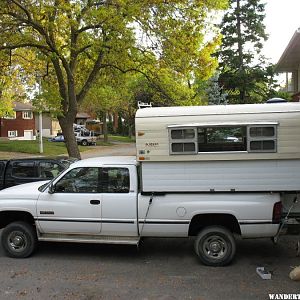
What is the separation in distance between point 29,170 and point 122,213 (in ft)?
17.3

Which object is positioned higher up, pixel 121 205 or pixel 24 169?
pixel 24 169

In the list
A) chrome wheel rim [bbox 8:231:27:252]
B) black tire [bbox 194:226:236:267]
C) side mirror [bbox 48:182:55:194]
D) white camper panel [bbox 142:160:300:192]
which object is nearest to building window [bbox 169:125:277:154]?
white camper panel [bbox 142:160:300:192]

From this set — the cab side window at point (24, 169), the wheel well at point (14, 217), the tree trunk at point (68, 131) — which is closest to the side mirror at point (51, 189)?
the wheel well at point (14, 217)

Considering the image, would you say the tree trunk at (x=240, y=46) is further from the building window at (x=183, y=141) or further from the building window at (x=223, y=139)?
the building window at (x=183, y=141)

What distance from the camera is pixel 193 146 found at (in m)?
6.85

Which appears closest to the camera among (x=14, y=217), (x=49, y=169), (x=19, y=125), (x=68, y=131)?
(x=14, y=217)

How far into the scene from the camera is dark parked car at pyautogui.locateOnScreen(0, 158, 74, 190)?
1141cm

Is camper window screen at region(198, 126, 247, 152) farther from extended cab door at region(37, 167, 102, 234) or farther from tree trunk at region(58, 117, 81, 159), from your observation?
tree trunk at region(58, 117, 81, 159)

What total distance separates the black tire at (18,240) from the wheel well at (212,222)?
2.72 metres

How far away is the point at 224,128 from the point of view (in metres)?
6.81

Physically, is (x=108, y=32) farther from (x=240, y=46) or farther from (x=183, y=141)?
(x=240, y=46)

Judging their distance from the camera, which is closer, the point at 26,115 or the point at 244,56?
the point at 244,56

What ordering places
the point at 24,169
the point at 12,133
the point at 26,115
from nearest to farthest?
1. the point at 24,169
2. the point at 12,133
3. the point at 26,115

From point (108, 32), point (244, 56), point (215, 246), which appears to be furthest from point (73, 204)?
point (244, 56)
